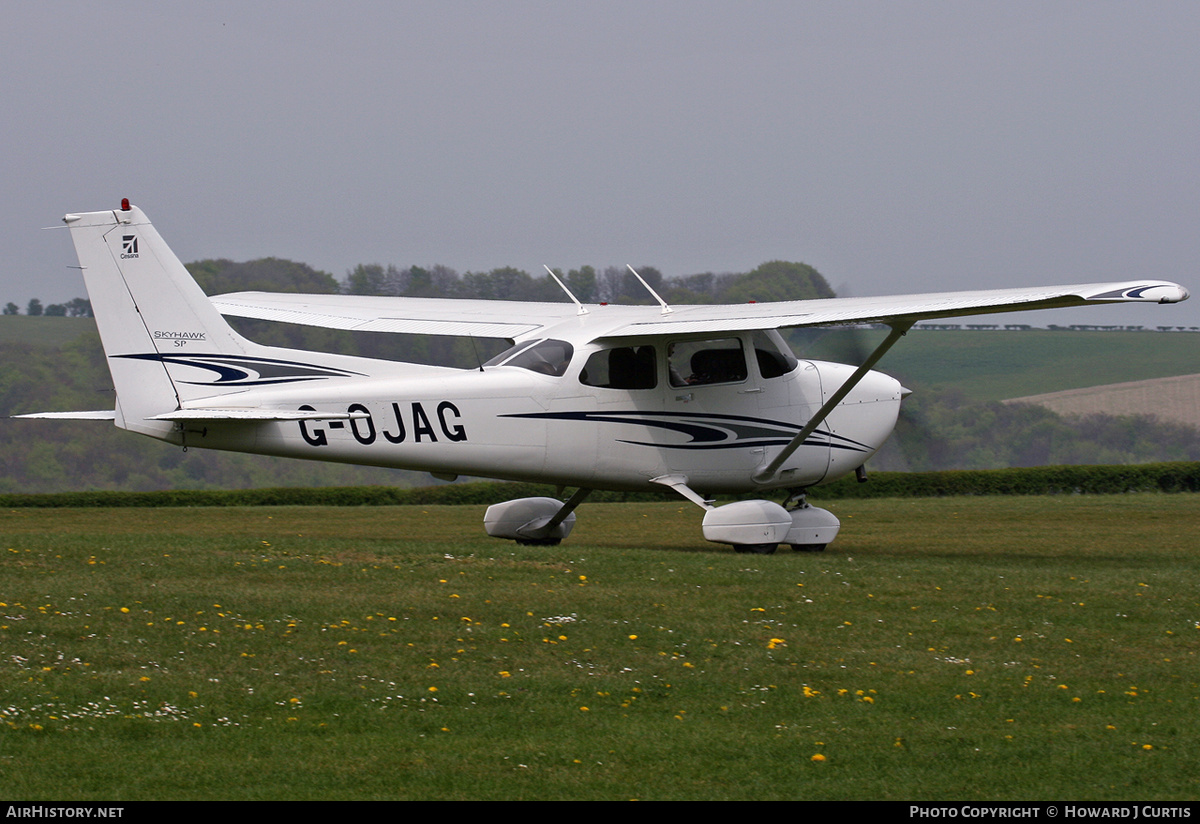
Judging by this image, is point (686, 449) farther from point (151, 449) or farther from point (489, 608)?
point (151, 449)

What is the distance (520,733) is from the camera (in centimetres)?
749

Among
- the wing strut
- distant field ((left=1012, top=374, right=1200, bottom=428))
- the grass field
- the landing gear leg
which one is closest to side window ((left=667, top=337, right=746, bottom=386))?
the wing strut

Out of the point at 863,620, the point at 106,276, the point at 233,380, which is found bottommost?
the point at 863,620

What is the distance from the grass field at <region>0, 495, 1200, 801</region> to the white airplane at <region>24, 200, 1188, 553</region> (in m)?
1.15

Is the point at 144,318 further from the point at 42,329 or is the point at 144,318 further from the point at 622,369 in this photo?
the point at 42,329

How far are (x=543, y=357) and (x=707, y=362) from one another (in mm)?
1981

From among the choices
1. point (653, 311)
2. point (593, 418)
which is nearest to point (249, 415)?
point (593, 418)

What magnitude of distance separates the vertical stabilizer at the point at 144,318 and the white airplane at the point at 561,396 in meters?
0.02

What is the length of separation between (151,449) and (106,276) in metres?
55.3

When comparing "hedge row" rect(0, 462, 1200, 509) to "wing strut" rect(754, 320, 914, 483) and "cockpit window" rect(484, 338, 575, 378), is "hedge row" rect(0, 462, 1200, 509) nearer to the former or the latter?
"wing strut" rect(754, 320, 914, 483)

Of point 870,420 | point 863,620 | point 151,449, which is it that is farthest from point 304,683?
point 151,449

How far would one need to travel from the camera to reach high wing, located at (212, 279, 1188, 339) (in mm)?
12633

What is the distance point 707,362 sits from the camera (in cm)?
1554

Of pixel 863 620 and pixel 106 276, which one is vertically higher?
pixel 106 276
